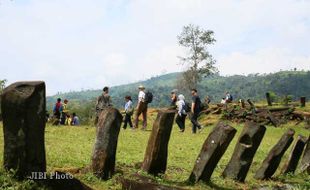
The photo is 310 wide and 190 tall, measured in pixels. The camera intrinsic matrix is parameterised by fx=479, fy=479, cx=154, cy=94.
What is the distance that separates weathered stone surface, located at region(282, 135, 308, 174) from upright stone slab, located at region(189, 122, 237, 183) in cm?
455

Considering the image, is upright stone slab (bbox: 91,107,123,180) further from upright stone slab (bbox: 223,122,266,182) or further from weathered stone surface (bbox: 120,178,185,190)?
upright stone slab (bbox: 223,122,266,182)

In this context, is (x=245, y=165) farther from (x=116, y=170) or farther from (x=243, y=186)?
(x=116, y=170)

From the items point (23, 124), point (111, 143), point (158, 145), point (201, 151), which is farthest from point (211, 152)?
point (23, 124)

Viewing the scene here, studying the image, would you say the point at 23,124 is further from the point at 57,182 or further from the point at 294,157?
the point at 294,157

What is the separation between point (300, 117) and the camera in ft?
124

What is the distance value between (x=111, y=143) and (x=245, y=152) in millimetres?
3982

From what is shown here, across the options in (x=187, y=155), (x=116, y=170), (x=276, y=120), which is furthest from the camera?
(x=276, y=120)

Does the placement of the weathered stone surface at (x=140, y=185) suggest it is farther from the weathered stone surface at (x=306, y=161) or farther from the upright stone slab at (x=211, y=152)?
the weathered stone surface at (x=306, y=161)

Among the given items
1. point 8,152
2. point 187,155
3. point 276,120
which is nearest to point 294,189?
point 187,155

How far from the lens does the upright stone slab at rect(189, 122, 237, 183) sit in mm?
10820

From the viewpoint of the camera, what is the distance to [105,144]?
996 cm

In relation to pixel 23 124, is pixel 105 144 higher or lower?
lower

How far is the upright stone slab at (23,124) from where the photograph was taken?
7.80m

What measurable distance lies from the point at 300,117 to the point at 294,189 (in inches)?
1085
